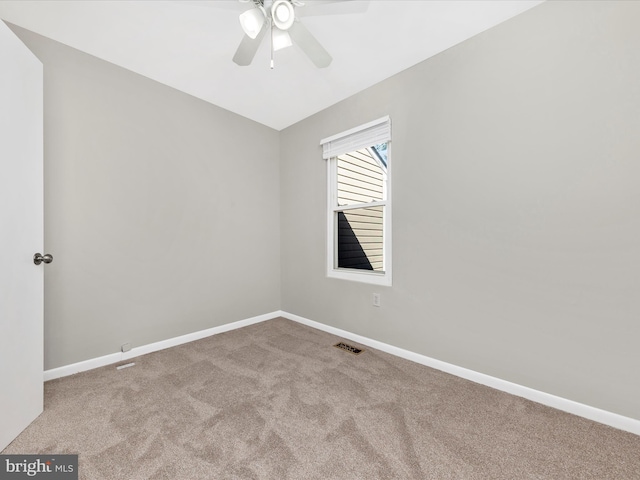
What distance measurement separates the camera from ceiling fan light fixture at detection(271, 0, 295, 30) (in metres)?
1.56

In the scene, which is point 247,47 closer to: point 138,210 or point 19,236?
point 138,210

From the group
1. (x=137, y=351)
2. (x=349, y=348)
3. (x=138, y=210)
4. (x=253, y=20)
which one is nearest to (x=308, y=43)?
(x=253, y=20)

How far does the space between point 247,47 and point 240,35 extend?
0.26m

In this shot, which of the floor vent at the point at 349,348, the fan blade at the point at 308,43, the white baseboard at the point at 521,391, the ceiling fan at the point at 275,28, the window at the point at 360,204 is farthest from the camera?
the window at the point at 360,204

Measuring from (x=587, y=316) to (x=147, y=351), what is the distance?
3.35 meters

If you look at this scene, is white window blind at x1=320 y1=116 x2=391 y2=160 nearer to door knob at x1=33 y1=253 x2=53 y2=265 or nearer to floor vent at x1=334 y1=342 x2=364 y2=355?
floor vent at x1=334 y1=342 x2=364 y2=355

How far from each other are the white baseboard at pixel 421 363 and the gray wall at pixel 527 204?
5 cm

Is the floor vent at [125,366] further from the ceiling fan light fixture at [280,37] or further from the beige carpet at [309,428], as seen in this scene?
the ceiling fan light fixture at [280,37]

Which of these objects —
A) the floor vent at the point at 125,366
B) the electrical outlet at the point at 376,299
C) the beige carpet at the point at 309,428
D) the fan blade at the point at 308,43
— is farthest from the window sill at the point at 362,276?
the floor vent at the point at 125,366

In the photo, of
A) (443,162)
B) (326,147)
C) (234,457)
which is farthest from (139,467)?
(326,147)

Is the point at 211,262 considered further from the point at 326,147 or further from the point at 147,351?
the point at 326,147

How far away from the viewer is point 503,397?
5.81ft

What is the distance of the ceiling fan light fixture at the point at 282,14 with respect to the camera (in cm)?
156

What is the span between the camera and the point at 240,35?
1.98m
